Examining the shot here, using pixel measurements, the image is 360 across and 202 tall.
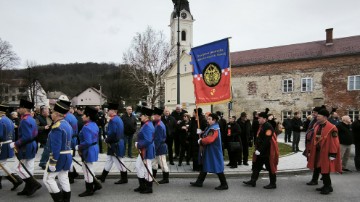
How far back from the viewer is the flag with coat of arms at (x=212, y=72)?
8.48 metres

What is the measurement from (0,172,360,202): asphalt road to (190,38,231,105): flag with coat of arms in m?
2.40

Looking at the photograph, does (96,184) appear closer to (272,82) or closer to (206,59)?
(206,59)

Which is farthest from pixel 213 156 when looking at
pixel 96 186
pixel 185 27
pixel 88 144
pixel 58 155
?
pixel 185 27

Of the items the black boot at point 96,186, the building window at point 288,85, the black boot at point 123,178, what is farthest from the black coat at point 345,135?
the building window at point 288,85

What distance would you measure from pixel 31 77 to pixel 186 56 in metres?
25.4

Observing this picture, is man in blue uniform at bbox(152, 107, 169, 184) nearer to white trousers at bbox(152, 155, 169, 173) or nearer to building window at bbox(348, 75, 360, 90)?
white trousers at bbox(152, 155, 169, 173)

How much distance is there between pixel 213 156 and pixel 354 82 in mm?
28421

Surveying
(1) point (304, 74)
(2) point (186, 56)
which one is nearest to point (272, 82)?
(1) point (304, 74)

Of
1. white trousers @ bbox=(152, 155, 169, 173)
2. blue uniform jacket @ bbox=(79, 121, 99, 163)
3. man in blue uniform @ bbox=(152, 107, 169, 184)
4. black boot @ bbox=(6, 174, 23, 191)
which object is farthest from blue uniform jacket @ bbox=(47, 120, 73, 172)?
white trousers @ bbox=(152, 155, 169, 173)

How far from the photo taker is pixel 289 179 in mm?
8789

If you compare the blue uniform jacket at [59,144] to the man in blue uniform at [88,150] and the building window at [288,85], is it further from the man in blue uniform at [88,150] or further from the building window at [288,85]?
the building window at [288,85]

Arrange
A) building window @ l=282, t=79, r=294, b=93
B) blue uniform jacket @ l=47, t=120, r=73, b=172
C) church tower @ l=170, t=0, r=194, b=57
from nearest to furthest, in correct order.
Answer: blue uniform jacket @ l=47, t=120, r=73, b=172 < building window @ l=282, t=79, r=294, b=93 < church tower @ l=170, t=0, r=194, b=57

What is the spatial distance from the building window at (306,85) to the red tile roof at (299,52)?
239cm

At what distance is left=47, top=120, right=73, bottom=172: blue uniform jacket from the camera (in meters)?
5.61
